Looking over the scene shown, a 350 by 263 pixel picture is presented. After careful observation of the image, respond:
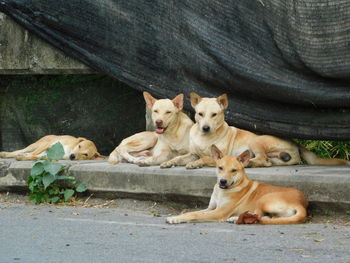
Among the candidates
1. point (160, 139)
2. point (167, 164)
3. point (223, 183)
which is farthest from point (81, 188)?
point (223, 183)

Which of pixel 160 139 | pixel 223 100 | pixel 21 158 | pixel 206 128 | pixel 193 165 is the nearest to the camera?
pixel 193 165

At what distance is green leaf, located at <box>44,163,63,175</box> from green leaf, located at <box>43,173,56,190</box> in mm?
90

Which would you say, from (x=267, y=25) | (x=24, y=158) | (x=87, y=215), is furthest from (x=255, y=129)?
(x=24, y=158)

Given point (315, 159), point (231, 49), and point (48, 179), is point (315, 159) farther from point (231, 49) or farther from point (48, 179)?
point (48, 179)

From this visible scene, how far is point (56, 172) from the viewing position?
33.3ft

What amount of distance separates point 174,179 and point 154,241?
2.26 meters

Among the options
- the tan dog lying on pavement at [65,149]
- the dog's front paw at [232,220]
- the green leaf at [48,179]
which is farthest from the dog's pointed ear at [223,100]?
the tan dog lying on pavement at [65,149]

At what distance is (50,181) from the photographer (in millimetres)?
10180

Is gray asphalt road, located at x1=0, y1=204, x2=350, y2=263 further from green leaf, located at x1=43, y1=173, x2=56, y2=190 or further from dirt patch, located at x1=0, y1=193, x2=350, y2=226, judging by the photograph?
green leaf, located at x1=43, y1=173, x2=56, y2=190

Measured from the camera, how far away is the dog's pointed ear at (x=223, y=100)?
989 centimetres

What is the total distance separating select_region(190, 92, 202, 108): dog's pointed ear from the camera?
10.1 metres

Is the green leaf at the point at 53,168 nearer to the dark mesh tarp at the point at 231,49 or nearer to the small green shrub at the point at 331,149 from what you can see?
the dark mesh tarp at the point at 231,49

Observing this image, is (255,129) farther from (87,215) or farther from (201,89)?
(87,215)

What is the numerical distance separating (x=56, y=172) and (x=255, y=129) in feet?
8.42
